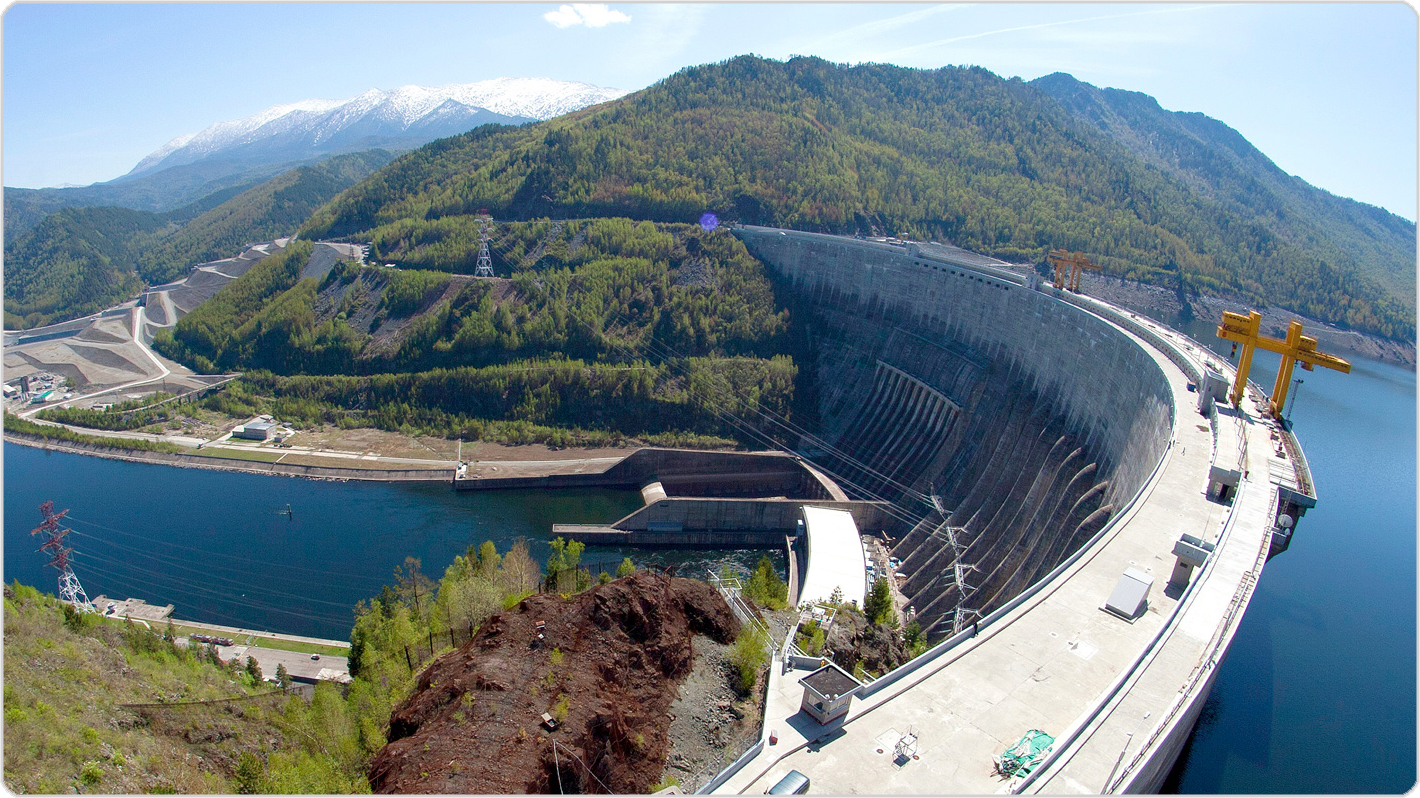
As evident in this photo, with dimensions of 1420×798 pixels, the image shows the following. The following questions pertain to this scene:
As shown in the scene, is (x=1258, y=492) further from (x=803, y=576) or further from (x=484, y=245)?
(x=484, y=245)

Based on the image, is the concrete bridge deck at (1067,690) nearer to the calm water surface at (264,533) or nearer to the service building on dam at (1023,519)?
the service building on dam at (1023,519)

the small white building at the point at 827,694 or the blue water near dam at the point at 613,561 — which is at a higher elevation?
the small white building at the point at 827,694

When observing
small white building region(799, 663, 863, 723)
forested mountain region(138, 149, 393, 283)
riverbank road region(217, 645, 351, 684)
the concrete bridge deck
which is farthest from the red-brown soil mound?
forested mountain region(138, 149, 393, 283)

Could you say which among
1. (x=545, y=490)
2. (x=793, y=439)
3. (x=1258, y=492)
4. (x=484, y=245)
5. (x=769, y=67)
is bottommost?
(x=545, y=490)

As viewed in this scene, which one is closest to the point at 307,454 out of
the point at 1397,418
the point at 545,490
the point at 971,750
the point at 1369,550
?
the point at 545,490

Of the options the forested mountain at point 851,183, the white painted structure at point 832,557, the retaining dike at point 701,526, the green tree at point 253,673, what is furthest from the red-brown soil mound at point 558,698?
the forested mountain at point 851,183
